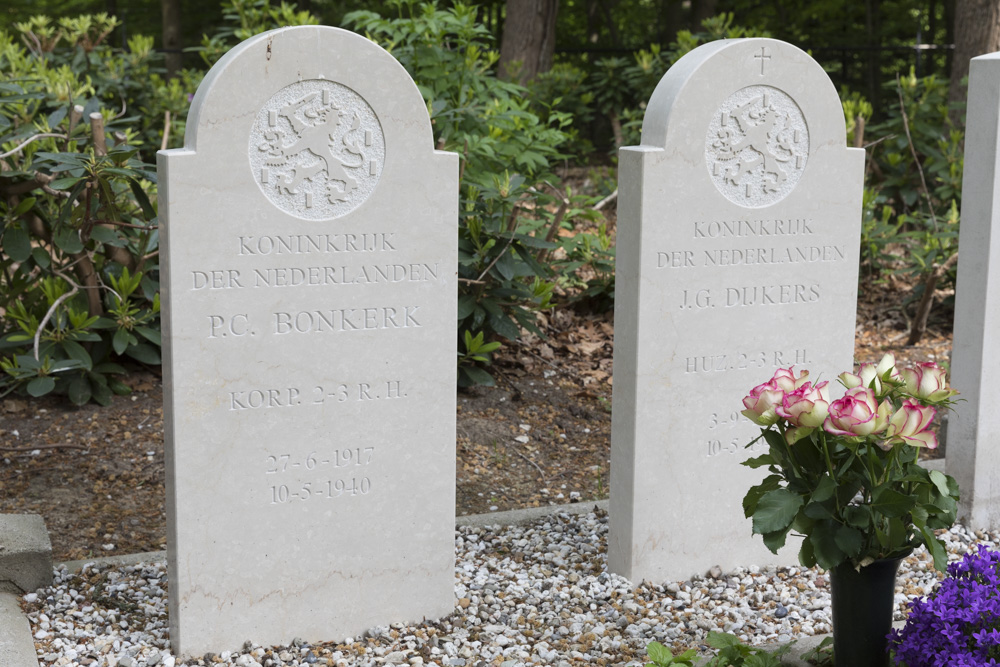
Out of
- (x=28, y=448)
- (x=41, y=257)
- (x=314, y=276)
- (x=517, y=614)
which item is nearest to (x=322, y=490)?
(x=314, y=276)

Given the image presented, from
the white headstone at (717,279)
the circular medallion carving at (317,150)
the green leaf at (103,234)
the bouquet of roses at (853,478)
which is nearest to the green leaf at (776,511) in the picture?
the bouquet of roses at (853,478)

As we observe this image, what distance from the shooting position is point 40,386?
4.98 metres

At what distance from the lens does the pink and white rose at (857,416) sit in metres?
2.48

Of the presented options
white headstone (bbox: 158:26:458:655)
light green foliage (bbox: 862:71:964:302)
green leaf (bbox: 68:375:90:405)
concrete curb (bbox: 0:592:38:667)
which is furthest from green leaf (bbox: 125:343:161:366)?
light green foliage (bbox: 862:71:964:302)

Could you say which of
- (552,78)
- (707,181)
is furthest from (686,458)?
(552,78)

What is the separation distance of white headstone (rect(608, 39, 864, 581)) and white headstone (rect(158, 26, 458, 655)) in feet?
2.26

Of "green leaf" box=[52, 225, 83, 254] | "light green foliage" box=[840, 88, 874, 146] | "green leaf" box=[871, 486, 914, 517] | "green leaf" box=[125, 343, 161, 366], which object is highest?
"light green foliage" box=[840, 88, 874, 146]

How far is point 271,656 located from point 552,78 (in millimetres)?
8365

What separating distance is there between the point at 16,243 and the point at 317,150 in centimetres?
259

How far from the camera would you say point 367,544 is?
3586 mm

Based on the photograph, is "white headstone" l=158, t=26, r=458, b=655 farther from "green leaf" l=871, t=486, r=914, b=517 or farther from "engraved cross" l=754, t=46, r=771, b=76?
"green leaf" l=871, t=486, r=914, b=517

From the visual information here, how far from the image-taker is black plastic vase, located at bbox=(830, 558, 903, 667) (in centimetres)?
282

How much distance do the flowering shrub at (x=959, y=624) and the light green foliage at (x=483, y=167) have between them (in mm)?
3110

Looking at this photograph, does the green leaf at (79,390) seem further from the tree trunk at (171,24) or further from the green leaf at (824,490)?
the tree trunk at (171,24)
